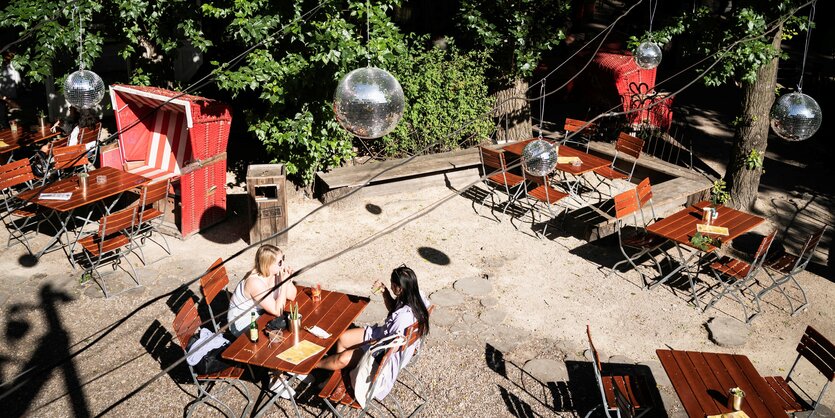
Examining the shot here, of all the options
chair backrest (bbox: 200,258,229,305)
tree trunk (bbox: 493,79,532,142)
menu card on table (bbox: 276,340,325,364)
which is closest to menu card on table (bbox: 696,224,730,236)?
menu card on table (bbox: 276,340,325,364)

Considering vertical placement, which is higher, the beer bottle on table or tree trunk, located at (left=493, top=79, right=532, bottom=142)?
tree trunk, located at (left=493, top=79, right=532, bottom=142)

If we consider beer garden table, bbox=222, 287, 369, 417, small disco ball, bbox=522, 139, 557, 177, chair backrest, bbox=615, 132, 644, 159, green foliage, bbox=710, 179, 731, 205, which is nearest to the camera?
beer garden table, bbox=222, 287, 369, 417

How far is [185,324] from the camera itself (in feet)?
17.0

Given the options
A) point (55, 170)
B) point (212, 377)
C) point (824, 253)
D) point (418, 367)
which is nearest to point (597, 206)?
point (824, 253)

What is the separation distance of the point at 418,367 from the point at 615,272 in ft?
10.1

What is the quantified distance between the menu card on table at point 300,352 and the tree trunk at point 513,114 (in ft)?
23.4

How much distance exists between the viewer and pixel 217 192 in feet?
29.3

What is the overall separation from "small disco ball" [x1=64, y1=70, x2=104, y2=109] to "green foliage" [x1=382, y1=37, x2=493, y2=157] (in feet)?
13.8

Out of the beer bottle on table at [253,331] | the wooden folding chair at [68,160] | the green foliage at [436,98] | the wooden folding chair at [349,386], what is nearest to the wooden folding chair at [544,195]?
the green foliage at [436,98]

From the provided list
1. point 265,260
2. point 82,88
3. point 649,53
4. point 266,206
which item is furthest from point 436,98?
point 265,260

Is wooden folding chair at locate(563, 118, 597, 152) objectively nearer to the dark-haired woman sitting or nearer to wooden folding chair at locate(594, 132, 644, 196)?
wooden folding chair at locate(594, 132, 644, 196)

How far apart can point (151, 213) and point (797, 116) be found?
6.77 metres

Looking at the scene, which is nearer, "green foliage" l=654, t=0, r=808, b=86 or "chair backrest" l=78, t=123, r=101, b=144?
"green foliage" l=654, t=0, r=808, b=86

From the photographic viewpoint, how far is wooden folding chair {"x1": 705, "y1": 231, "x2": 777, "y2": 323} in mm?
7129
